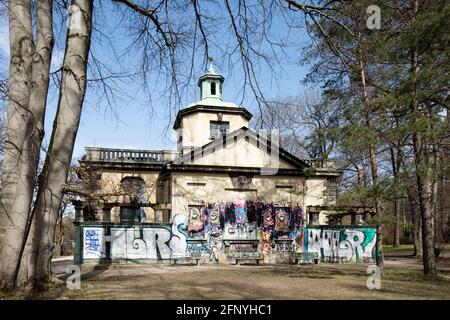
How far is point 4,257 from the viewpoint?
23.5 feet

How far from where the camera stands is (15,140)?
7.13 meters

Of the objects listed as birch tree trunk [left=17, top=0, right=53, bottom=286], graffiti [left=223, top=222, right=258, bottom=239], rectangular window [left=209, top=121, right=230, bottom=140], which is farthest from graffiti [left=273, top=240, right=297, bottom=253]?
birch tree trunk [left=17, top=0, right=53, bottom=286]

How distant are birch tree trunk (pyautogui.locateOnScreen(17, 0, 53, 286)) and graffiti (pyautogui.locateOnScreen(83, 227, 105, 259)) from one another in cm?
1251

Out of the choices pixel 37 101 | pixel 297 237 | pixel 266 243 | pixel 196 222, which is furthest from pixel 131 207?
pixel 37 101

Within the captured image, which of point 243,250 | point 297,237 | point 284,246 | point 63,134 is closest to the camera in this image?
point 63,134

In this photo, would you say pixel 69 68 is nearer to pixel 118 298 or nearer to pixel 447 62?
pixel 118 298

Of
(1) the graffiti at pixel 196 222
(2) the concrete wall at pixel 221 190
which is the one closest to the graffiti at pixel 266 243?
(2) the concrete wall at pixel 221 190

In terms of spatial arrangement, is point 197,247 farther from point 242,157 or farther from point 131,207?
point 242,157

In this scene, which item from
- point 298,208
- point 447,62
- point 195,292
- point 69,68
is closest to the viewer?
point 69,68

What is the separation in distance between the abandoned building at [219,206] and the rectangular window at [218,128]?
4.02 metres

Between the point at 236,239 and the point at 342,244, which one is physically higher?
the point at 236,239

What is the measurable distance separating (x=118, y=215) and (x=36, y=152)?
1674 centimetres

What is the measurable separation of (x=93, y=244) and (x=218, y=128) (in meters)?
12.1

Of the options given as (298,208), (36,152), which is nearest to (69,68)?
(36,152)
